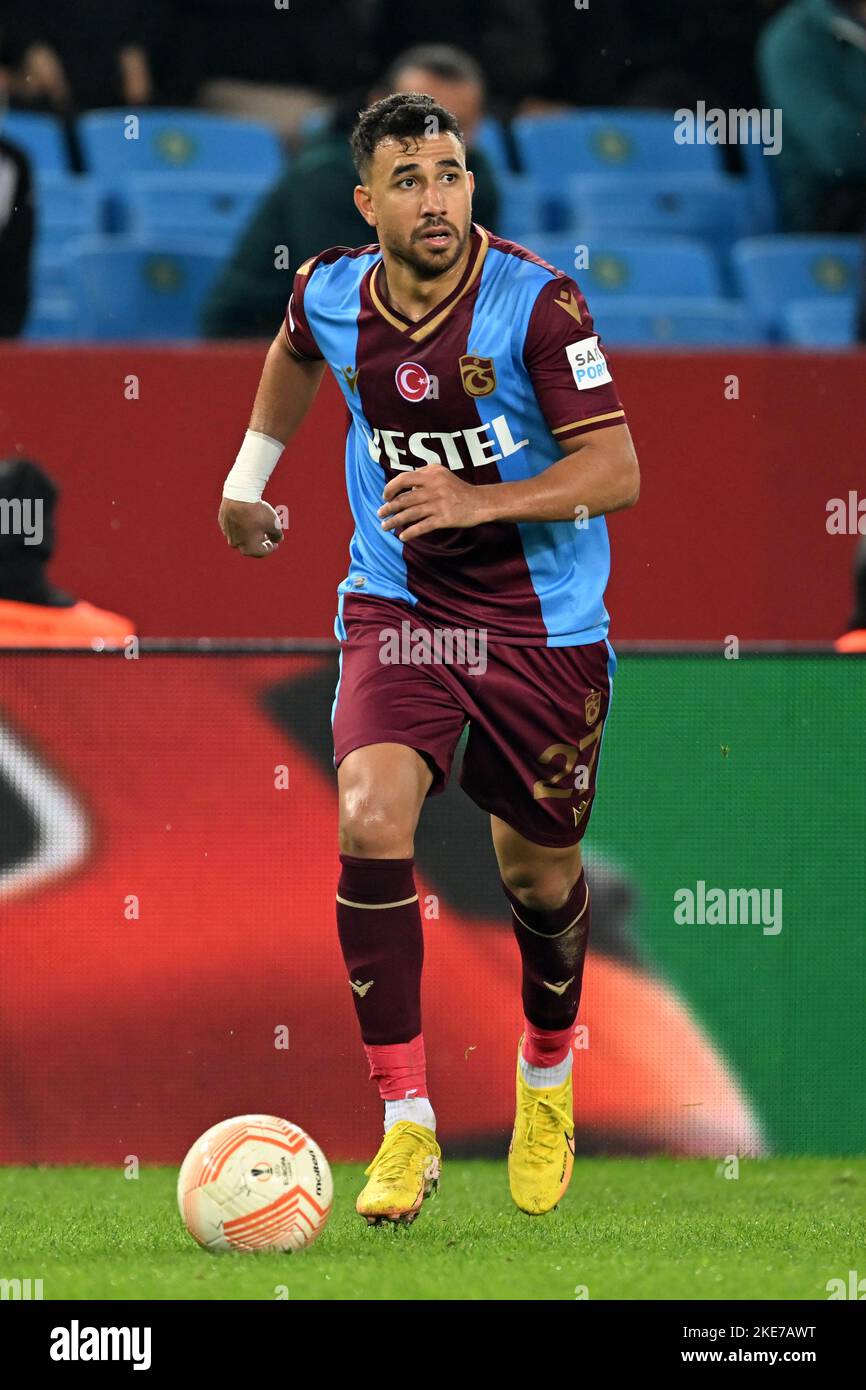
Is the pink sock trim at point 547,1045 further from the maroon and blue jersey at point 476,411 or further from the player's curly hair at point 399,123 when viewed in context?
the player's curly hair at point 399,123

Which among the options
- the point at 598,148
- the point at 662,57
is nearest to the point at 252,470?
the point at 598,148

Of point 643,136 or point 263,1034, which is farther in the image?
point 643,136

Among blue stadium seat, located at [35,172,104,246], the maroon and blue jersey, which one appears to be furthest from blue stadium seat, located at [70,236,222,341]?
the maroon and blue jersey

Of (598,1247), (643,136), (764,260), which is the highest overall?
(643,136)

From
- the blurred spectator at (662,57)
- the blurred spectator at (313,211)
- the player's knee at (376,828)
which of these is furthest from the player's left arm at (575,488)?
the blurred spectator at (662,57)

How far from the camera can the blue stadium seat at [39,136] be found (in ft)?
32.9

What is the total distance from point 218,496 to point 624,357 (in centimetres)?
158

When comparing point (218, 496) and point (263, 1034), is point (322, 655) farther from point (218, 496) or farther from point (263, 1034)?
point (218, 496)

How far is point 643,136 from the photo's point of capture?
10828 millimetres

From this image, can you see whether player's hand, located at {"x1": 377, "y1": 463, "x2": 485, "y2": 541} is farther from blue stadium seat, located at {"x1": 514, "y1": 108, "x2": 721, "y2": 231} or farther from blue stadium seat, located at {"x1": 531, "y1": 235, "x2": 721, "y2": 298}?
blue stadium seat, located at {"x1": 514, "y1": 108, "x2": 721, "y2": 231}

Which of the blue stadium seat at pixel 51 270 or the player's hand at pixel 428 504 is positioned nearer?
the player's hand at pixel 428 504

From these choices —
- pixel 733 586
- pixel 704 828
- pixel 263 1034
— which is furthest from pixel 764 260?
pixel 263 1034

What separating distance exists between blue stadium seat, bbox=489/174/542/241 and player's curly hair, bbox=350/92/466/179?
5.10 m

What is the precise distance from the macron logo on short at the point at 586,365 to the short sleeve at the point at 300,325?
0.65m
